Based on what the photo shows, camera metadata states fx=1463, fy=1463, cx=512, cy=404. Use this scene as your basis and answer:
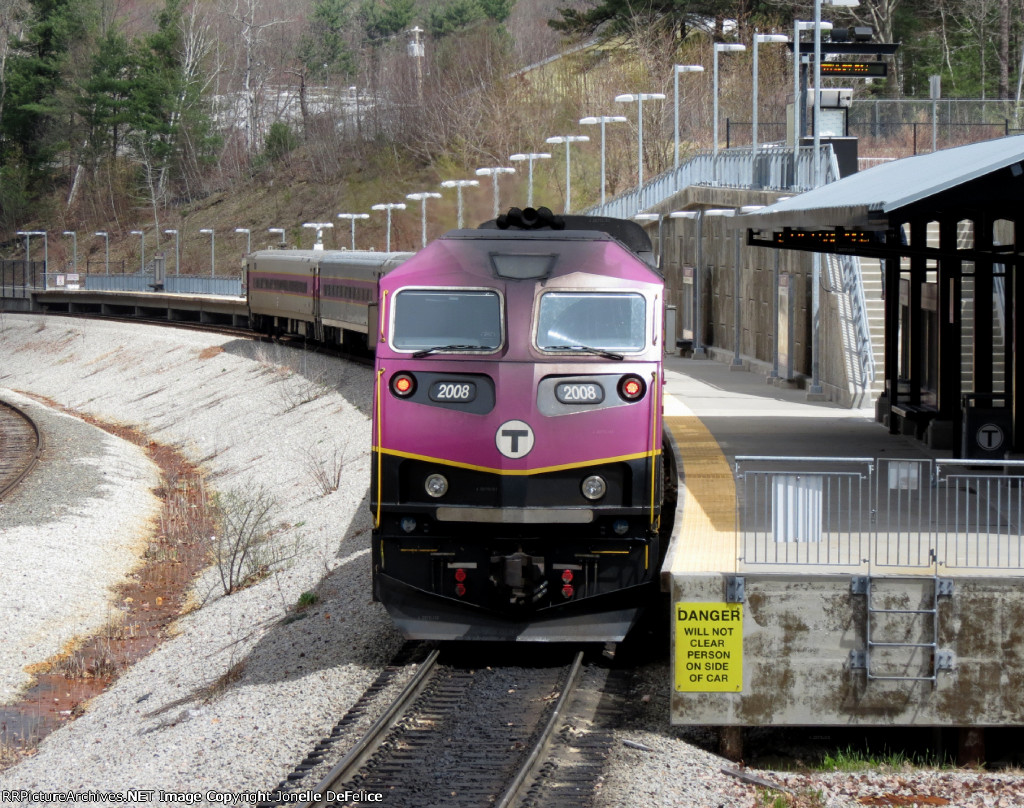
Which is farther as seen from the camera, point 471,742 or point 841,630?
point 841,630

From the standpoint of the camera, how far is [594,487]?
39.4 feet

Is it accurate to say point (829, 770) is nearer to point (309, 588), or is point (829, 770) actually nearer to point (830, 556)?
point (830, 556)

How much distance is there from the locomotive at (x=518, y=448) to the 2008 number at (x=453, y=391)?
0.01 metres

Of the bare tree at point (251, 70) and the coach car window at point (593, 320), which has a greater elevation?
the bare tree at point (251, 70)

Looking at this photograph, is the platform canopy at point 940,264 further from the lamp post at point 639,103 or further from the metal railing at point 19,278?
the metal railing at point 19,278

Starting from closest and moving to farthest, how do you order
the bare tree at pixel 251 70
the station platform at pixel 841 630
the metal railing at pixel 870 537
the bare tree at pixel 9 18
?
the station platform at pixel 841 630
the metal railing at pixel 870 537
the bare tree at pixel 9 18
the bare tree at pixel 251 70

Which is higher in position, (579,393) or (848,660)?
(579,393)

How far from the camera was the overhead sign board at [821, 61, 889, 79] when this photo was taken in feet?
104

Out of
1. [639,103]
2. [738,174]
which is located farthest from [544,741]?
[639,103]

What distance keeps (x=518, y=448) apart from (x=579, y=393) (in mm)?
710

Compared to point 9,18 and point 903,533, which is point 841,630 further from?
point 9,18

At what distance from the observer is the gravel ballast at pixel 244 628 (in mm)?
10484

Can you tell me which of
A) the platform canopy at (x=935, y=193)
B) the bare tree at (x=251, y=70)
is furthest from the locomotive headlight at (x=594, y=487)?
the bare tree at (x=251, y=70)

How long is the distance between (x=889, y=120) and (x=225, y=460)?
2122 cm
